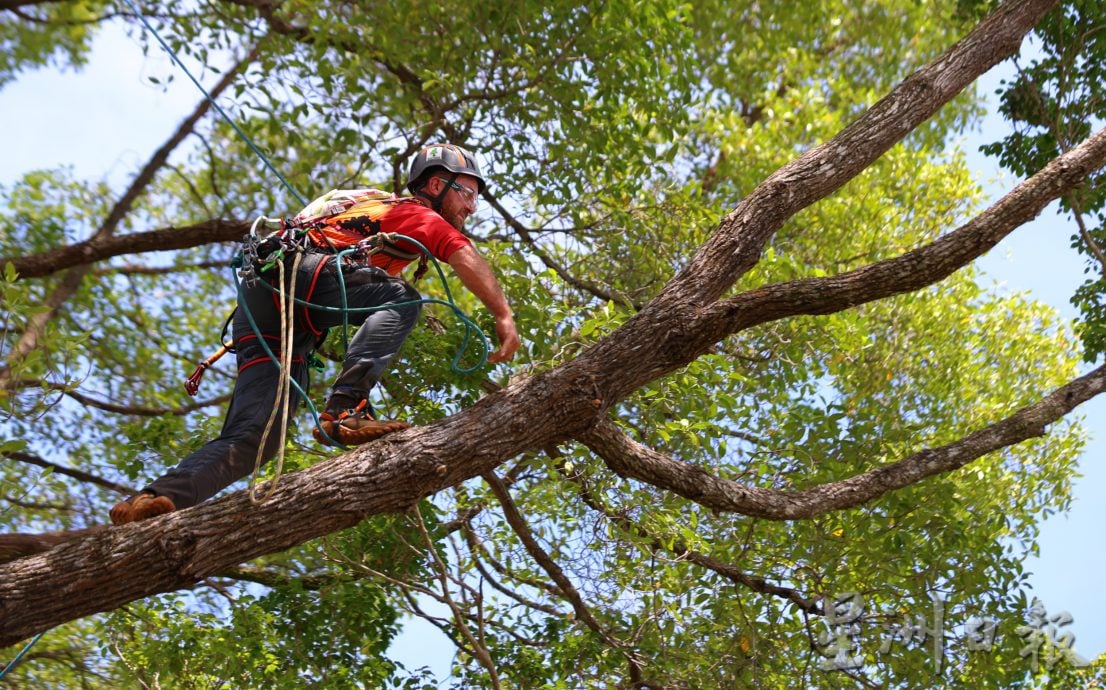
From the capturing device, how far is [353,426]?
162 inches

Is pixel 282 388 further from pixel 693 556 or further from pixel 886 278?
pixel 693 556

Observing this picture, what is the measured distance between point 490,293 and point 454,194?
1.96ft

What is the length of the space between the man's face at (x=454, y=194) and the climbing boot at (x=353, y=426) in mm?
860

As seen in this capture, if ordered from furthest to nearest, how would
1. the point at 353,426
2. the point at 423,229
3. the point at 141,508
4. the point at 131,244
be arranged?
the point at 131,244 < the point at 423,229 < the point at 353,426 < the point at 141,508

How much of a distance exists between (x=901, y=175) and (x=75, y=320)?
7.78m

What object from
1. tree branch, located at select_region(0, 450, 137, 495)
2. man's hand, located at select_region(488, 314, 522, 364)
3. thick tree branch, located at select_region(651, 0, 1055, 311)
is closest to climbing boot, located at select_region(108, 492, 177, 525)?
man's hand, located at select_region(488, 314, 522, 364)

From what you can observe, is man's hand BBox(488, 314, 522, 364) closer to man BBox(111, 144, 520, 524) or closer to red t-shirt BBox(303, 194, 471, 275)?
man BBox(111, 144, 520, 524)

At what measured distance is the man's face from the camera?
455 cm

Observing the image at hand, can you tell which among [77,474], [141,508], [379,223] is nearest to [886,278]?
[379,223]

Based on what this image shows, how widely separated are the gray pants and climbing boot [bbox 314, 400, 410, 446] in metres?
0.07

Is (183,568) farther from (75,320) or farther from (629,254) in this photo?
(75,320)

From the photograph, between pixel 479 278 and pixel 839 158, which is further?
pixel 839 158

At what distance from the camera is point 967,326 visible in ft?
37.6

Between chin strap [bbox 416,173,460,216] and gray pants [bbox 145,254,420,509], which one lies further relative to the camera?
chin strap [bbox 416,173,460,216]
